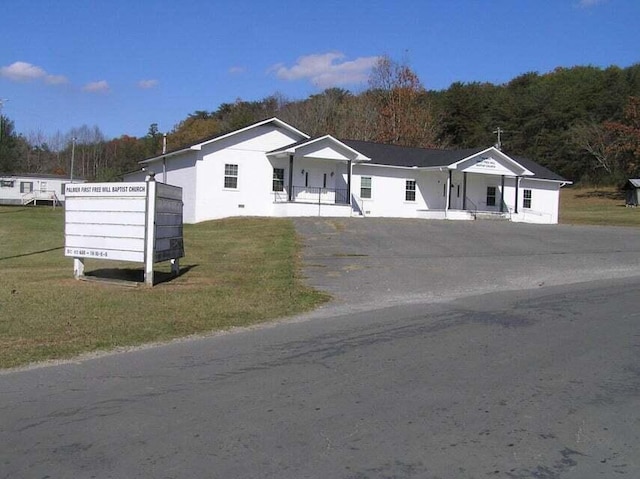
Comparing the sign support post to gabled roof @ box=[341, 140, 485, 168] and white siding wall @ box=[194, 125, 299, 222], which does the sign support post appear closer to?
white siding wall @ box=[194, 125, 299, 222]

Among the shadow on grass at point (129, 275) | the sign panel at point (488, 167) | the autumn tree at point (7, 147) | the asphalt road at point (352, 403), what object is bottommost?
the asphalt road at point (352, 403)

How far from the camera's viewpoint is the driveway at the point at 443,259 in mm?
13594

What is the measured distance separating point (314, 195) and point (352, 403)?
29788mm

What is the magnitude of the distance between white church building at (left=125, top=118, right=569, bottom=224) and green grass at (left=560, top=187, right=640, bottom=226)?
5.29 metres

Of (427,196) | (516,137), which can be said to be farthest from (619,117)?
(427,196)

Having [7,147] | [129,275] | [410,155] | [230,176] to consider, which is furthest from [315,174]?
[7,147]

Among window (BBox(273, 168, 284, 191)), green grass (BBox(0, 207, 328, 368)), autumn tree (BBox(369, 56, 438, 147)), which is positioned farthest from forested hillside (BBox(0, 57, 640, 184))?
green grass (BBox(0, 207, 328, 368))

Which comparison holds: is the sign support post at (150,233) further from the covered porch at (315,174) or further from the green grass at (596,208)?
the green grass at (596,208)

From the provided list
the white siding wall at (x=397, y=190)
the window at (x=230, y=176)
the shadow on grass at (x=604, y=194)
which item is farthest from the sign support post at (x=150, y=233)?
the shadow on grass at (x=604, y=194)

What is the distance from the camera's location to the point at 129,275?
1515 centimetres

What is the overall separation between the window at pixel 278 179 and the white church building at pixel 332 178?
0.18 feet

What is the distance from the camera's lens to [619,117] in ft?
258

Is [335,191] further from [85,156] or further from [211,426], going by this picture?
[85,156]

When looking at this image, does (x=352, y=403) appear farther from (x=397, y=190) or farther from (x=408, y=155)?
(x=408, y=155)
